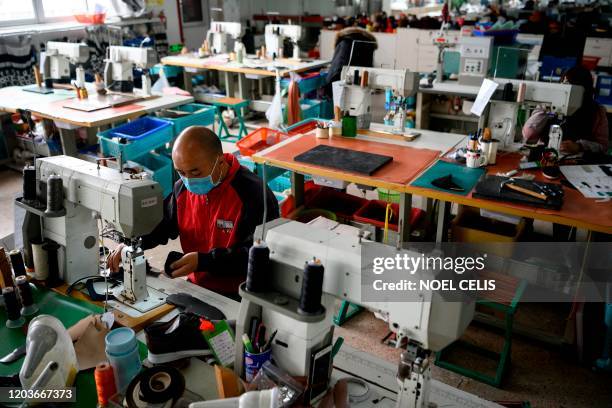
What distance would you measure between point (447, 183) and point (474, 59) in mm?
2815

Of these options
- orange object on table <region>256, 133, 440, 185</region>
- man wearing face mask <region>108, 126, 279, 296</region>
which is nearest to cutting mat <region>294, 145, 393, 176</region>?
orange object on table <region>256, 133, 440, 185</region>

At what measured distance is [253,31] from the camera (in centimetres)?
876

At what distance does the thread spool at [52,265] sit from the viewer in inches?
74.8

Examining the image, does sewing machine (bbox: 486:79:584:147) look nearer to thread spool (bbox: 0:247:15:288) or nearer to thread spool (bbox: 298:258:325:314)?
thread spool (bbox: 298:258:325:314)

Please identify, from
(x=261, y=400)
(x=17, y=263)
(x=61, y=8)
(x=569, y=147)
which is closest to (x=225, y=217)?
(x=17, y=263)

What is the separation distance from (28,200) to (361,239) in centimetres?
130

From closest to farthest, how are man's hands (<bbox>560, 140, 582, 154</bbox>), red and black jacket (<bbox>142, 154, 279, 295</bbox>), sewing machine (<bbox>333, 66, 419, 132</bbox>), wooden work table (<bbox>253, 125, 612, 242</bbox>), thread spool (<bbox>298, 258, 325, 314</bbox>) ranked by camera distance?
thread spool (<bbox>298, 258, 325, 314</bbox>) < red and black jacket (<bbox>142, 154, 279, 295</bbox>) < wooden work table (<bbox>253, 125, 612, 242</bbox>) < man's hands (<bbox>560, 140, 582, 154</bbox>) < sewing machine (<bbox>333, 66, 419, 132</bbox>)

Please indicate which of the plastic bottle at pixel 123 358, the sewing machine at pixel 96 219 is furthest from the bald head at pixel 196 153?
the plastic bottle at pixel 123 358

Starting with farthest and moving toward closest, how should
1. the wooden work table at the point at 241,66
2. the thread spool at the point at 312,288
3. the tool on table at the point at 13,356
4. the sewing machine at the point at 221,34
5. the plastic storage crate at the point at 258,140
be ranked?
the sewing machine at the point at 221,34 → the wooden work table at the point at 241,66 → the plastic storage crate at the point at 258,140 → the tool on table at the point at 13,356 → the thread spool at the point at 312,288

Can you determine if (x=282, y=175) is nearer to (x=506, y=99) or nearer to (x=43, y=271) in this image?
(x=506, y=99)

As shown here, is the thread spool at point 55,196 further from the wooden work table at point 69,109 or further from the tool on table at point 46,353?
the wooden work table at point 69,109

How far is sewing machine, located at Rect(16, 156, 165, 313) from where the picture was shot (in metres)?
1.66

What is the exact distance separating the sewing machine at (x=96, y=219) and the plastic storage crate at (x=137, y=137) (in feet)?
5.29

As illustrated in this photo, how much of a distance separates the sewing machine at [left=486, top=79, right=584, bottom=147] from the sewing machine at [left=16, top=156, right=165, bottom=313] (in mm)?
2298
